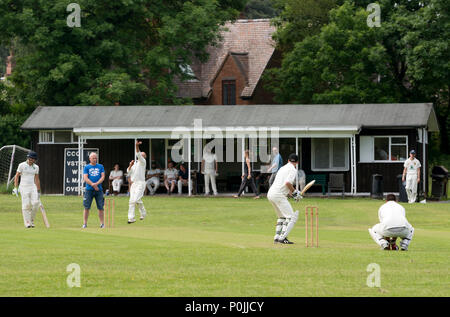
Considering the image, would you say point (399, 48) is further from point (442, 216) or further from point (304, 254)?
point (304, 254)

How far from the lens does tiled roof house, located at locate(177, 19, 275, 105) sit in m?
55.4

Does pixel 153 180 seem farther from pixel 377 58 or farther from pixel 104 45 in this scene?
pixel 377 58

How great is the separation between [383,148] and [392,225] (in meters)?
20.9

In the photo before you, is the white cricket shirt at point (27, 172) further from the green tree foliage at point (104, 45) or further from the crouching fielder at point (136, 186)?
the green tree foliage at point (104, 45)

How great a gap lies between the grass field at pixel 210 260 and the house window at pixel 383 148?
1105cm

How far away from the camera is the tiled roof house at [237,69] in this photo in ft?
182

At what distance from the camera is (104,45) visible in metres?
43.6

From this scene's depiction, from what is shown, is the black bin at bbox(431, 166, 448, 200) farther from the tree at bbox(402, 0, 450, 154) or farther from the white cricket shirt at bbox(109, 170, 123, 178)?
the white cricket shirt at bbox(109, 170, 123, 178)

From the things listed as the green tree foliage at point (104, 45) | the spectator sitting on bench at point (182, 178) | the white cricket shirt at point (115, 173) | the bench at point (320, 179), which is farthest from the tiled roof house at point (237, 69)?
the white cricket shirt at point (115, 173)

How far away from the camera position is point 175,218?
83.0ft

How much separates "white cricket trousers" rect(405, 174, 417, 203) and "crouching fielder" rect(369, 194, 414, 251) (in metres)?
15.9

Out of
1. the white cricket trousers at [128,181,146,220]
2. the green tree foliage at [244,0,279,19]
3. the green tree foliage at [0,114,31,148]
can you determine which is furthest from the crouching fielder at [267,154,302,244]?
the green tree foliage at [244,0,279,19]

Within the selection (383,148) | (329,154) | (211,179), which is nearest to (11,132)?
(211,179)
